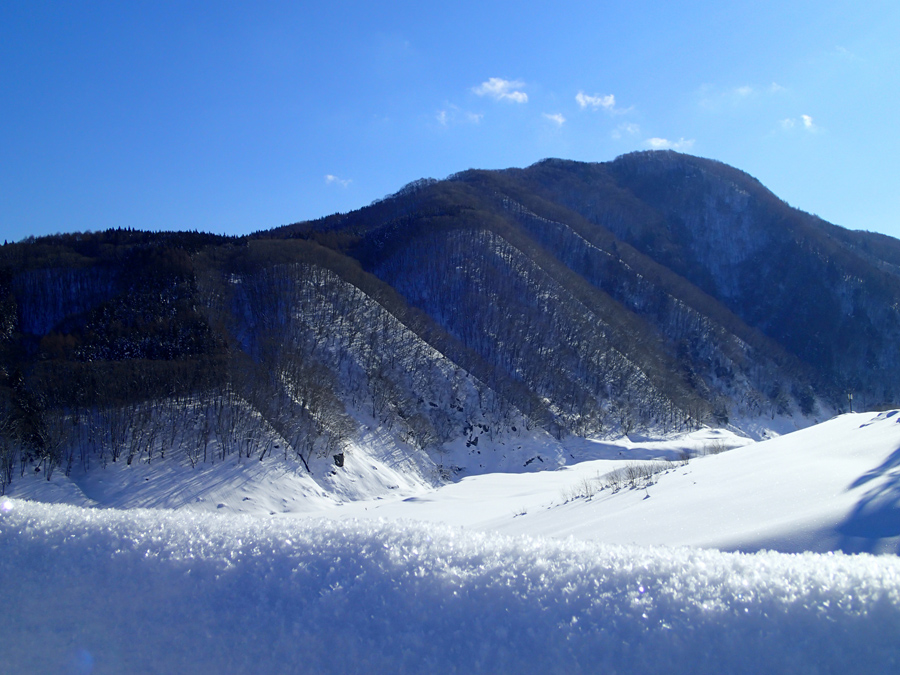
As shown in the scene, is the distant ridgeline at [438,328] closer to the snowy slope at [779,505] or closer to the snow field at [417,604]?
the snowy slope at [779,505]

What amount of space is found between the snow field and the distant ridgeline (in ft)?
94.7

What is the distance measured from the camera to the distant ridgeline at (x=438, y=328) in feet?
105

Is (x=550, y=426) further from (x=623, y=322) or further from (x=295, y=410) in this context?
(x=623, y=322)

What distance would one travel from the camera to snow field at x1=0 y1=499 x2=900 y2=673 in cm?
202

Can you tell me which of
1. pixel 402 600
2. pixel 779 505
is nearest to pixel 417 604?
pixel 402 600

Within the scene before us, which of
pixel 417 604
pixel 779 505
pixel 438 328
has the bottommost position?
pixel 779 505

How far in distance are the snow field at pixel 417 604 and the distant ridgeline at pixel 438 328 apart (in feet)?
94.7

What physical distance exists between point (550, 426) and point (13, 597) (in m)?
48.0

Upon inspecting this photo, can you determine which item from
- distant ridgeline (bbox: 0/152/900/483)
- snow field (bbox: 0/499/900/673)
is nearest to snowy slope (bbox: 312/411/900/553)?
snow field (bbox: 0/499/900/673)

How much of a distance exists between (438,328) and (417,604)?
56097 millimetres

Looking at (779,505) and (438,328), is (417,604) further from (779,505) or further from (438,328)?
(438,328)

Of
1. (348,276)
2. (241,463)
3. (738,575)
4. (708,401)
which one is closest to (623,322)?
(708,401)

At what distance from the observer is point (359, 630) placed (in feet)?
7.63

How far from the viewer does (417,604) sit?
2.39m
